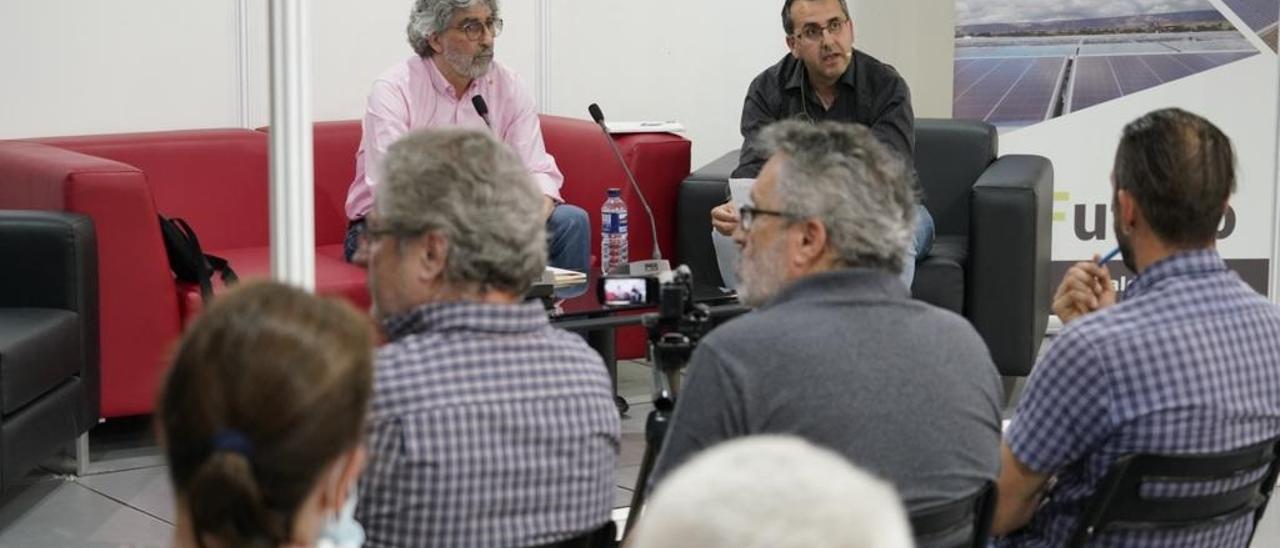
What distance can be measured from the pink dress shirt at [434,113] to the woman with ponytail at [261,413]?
356 centimetres

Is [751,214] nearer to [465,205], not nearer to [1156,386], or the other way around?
[465,205]

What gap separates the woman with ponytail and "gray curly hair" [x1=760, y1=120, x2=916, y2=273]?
99 cm

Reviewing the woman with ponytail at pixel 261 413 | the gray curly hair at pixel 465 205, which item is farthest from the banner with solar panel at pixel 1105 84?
the woman with ponytail at pixel 261 413

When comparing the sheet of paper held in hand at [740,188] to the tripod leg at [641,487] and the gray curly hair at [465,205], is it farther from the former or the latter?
the gray curly hair at [465,205]

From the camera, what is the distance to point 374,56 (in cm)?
592

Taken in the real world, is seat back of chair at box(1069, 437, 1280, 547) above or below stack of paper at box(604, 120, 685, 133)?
below

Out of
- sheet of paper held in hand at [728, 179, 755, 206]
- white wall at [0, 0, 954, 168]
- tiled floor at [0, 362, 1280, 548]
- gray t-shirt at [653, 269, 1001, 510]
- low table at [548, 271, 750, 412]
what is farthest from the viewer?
white wall at [0, 0, 954, 168]

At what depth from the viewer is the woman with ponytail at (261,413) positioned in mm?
1500

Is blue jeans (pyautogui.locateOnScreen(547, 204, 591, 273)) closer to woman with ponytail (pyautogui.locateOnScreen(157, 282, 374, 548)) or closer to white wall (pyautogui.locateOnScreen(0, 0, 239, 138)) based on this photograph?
white wall (pyautogui.locateOnScreen(0, 0, 239, 138))

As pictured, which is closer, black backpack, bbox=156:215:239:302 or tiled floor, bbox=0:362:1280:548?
tiled floor, bbox=0:362:1280:548

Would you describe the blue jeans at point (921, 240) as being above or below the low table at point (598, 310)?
above

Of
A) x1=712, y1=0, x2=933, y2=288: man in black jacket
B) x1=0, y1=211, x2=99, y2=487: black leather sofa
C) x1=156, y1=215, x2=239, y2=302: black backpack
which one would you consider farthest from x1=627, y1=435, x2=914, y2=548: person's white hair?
x1=712, y1=0, x2=933, y2=288: man in black jacket

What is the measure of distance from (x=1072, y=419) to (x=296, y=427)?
→ 1306 millimetres

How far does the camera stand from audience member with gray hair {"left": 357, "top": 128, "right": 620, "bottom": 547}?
6.74 ft
